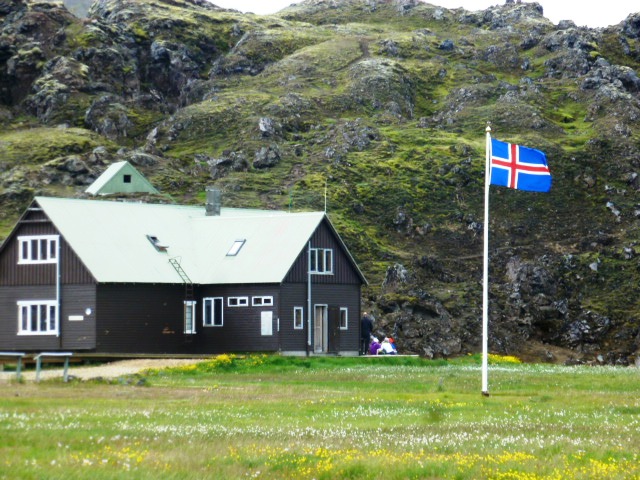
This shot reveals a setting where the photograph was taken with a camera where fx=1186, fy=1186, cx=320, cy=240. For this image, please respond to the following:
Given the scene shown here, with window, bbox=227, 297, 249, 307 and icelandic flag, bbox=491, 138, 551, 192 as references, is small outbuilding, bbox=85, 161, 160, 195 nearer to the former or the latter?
window, bbox=227, 297, 249, 307

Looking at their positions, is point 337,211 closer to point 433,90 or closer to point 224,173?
point 224,173

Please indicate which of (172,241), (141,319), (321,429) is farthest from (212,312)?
(321,429)

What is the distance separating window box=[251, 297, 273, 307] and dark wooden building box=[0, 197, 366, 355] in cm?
6

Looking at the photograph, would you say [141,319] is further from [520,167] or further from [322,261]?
[520,167]

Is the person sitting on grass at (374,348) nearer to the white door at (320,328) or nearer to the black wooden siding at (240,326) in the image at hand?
the white door at (320,328)

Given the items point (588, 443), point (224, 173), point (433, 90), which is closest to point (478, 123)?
point (433, 90)

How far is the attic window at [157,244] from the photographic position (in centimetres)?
7181

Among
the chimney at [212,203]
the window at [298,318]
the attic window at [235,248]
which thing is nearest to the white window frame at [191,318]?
the attic window at [235,248]

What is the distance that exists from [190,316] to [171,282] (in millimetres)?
3652

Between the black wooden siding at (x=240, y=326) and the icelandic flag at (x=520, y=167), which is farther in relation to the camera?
the black wooden siding at (x=240, y=326)

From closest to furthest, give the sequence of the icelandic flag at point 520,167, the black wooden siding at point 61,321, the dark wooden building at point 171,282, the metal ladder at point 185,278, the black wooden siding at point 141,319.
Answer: the icelandic flag at point 520,167
the black wooden siding at point 61,321
the black wooden siding at point 141,319
the dark wooden building at point 171,282
the metal ladder at point 185,278

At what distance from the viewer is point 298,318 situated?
7181 cm

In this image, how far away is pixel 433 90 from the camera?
169 m

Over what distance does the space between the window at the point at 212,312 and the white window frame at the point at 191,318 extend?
0.59 meters
